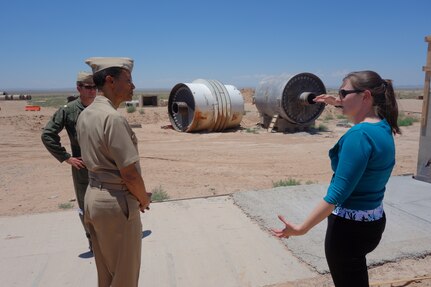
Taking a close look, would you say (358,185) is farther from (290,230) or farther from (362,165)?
(290,230)

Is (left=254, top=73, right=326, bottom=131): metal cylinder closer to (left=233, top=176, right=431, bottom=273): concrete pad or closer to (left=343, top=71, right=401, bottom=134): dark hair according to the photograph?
(left=233, top=176, right=431, bottom=273): concrete pad

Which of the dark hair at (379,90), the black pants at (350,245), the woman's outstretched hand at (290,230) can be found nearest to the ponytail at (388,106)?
the dark hair at (379,90)

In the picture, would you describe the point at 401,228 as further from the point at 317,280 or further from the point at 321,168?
the point at 321,168

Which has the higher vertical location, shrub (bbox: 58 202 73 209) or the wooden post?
the wooden post

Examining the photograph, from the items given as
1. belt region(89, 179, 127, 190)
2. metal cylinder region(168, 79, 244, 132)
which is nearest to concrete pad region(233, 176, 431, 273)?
belt region(89, 179, 127, 190)

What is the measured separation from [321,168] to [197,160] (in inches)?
114

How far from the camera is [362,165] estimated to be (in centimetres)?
169

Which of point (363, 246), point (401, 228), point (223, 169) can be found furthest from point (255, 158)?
point (363, 246)

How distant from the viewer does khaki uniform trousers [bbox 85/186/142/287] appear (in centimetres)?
203

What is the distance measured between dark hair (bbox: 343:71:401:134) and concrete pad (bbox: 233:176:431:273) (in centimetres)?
175

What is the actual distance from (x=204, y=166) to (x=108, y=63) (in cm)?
618

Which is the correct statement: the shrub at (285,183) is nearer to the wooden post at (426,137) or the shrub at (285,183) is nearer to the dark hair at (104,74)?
the wooden post at (426,137)

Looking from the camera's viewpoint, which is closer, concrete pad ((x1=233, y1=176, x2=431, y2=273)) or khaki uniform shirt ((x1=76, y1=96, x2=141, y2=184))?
khaki uniform shirt ((x1=76, y1=96, x2=141, y2=184))

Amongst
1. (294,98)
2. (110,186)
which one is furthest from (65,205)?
(294,98)
